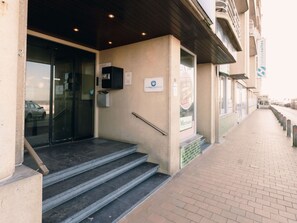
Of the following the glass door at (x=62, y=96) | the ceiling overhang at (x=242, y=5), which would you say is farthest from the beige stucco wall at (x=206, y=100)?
the ceiling overhang at (x=242, y=5)

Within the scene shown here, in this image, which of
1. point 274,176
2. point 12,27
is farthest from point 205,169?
point 12,27

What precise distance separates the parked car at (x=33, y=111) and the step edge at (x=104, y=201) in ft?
8.56

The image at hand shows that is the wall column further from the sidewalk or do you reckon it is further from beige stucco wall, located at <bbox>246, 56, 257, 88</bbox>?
beige stucco wall, located at <bbox>246, 56, 257, 88</bbox>

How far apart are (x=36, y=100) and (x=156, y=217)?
11.8ft

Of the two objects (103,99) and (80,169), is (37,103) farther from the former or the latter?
(80,169)

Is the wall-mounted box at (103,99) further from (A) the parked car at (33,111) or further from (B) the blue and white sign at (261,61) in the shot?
(B) the blue and white sign at (261,61)

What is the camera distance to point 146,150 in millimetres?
4535

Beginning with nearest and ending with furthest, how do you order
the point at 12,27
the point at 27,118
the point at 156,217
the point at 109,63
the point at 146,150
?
the point at 12,27 < the point at 156,217 < the point at 27,118 < the point at 146,150 < the point at 109,63

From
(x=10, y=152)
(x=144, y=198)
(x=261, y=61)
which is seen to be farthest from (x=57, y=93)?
(x=261, y=61)

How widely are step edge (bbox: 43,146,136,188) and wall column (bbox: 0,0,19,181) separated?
138 centimetres

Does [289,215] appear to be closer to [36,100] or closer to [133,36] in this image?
[133,36]

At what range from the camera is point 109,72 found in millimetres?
4828

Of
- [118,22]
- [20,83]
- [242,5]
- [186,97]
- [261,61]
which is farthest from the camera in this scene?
[261,61]

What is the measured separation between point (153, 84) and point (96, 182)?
2.46m
